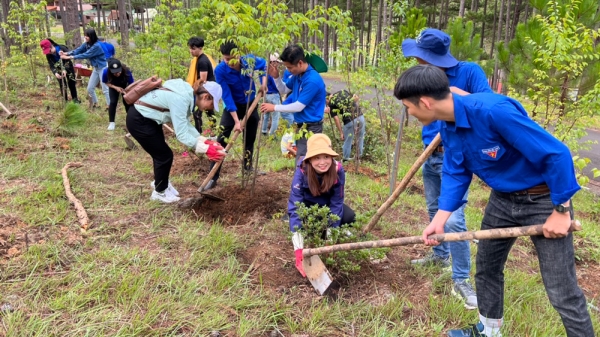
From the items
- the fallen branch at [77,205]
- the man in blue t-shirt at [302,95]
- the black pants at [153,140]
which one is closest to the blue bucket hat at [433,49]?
the man in blue t-shirt at [302,95]

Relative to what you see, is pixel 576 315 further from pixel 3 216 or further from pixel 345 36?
pixel 3 216

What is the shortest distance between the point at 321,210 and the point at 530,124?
1409 mm

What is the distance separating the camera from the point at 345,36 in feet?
14.2

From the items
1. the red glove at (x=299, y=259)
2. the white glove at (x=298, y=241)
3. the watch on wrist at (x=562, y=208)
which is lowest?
the red glove at (x=299, y=259)

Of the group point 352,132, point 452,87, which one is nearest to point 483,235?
point 452,87

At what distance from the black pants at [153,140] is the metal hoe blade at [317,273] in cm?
197

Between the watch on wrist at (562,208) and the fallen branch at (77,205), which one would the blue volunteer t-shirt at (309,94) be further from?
the watch on wrist at (562,208)

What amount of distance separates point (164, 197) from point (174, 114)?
924 mm

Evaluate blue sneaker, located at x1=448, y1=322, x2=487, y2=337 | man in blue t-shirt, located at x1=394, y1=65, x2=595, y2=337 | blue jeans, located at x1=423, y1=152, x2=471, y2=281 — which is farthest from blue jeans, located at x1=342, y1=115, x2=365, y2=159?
man in blue t-shirt, located at x1=394, y1=65, x2=595, y2=337

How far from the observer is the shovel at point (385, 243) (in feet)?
5.69

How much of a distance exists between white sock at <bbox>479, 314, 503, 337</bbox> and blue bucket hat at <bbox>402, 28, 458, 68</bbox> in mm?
1516

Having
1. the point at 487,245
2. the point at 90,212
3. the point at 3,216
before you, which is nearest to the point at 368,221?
the point at 487,245

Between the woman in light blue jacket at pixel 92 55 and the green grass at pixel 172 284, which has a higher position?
the woman in light blue jacket at pixel 92 55

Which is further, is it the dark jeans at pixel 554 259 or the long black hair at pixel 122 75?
the long black hair at pixel 122 75
